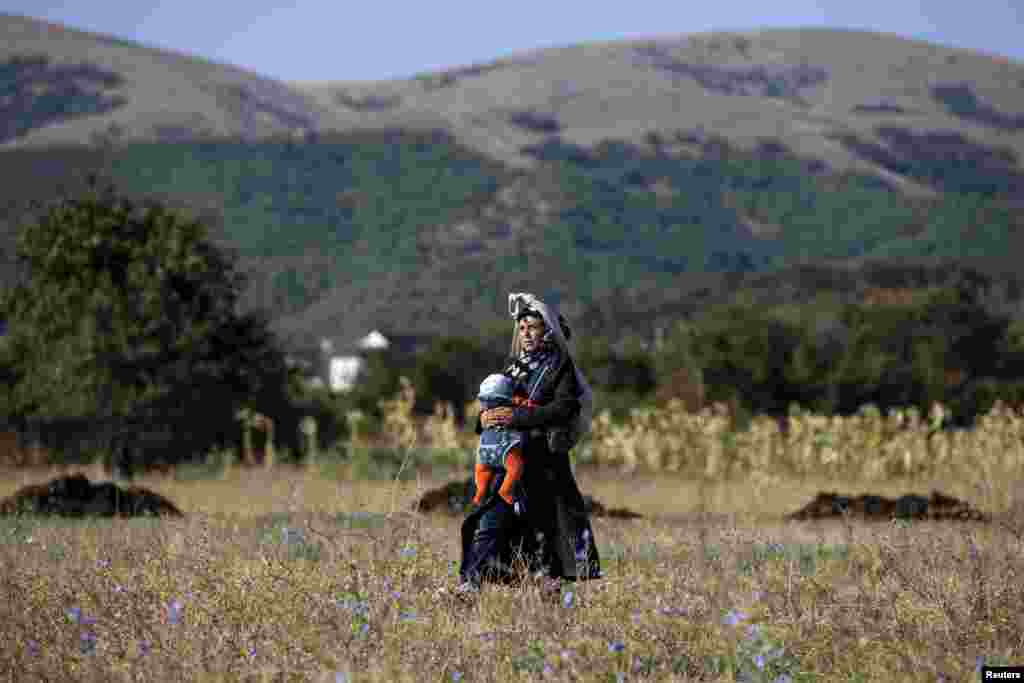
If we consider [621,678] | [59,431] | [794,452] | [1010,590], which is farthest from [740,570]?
[59,431]

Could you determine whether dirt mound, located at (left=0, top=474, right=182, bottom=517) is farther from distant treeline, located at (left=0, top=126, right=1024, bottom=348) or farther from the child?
distant treeline, located at (left=0, top=126, right=1024, bottom=348)

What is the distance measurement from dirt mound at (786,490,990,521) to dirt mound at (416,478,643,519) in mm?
1803

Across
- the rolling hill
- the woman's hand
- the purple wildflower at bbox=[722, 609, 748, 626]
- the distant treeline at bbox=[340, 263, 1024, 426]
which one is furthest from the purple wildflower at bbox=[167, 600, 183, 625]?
the rolling hill

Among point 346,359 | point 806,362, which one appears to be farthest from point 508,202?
point 806,362

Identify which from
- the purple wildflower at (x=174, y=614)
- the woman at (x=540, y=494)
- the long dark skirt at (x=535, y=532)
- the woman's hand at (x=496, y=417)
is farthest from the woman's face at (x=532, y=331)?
the purple wildflower at (x=174, y=614)

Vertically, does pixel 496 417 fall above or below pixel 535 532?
above

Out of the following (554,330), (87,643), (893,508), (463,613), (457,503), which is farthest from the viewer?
(893,508)

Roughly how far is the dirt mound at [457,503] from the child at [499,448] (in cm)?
594

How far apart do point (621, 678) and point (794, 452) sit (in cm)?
1442

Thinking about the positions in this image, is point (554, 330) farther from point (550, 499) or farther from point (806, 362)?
point (806, 362)

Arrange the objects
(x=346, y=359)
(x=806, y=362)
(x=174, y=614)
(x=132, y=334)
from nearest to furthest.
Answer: (x=174, y=614) → (x=132, y=334) → (x=806, y=362) → (x=346, y=359)

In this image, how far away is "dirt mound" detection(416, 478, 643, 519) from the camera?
13.6 m

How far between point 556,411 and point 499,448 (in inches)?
13.5

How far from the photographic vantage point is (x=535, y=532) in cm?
743
